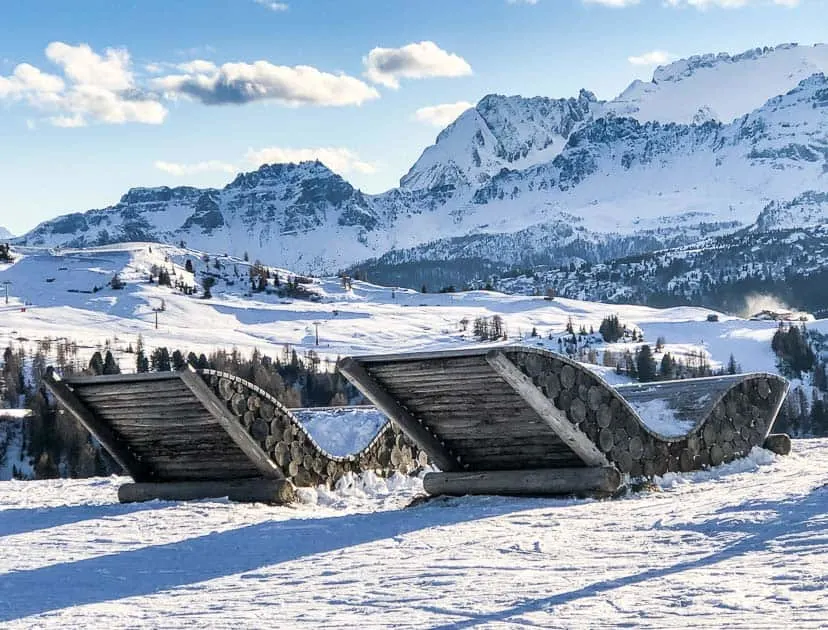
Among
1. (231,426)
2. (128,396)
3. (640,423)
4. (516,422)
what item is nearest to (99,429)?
(128,396)

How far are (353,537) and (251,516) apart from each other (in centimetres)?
230

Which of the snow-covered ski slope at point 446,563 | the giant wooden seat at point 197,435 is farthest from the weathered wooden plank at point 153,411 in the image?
the snow-covered ski slope at point 446,563

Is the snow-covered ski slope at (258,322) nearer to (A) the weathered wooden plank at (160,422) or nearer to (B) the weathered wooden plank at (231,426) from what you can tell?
(A) the weathered wooden plank at (160,422)

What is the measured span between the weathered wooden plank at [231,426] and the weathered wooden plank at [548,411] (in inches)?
139

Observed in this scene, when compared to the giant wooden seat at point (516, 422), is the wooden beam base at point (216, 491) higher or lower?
lower

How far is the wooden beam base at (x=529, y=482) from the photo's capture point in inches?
472

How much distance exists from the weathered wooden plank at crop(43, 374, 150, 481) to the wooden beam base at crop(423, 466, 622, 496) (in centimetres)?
414

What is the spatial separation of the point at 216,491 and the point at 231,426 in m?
1.04

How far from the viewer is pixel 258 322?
170625 millimetres

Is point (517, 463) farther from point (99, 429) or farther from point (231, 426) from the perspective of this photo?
point (99, 429)

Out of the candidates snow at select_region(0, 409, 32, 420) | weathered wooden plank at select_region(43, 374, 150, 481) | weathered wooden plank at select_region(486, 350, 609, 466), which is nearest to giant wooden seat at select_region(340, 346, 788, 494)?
weathered wooden plank at select_region(486, 350, 609, 466)

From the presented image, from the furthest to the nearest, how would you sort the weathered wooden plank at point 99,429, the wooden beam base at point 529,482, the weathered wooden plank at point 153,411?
the weathered wooden plank at point 99,429 → the weathered wooden plank at point 153,411 → the wooden beam base at point 529,482

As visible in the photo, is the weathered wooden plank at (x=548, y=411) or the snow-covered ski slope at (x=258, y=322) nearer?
the weathered wooden plank at (x=548, y=411)

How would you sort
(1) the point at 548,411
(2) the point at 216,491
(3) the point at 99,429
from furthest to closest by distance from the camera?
(3) the point at 99,429 < (2) the point at 216,491 < (1) the point at 548,411
